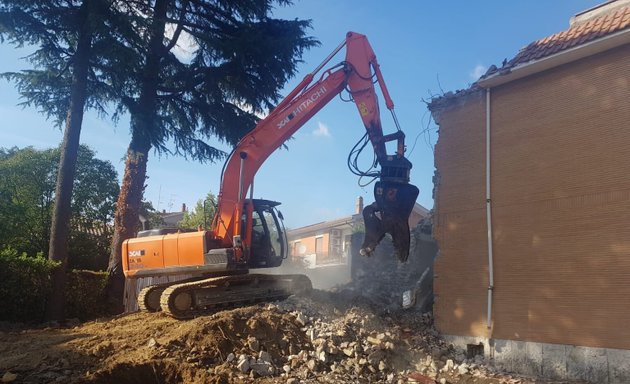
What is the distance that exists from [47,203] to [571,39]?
55.2 ft

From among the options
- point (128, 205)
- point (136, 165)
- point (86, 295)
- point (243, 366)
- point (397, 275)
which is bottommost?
point (243, 366)

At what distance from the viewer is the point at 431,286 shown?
412 inches

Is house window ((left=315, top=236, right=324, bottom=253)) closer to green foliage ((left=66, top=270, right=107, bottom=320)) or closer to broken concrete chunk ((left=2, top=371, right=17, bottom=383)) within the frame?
green foliage ((left=66, top=270, right=107, bottom=320))

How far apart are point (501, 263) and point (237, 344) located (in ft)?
14.8

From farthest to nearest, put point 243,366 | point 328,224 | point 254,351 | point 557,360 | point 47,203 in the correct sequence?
1. point 328,224
2. point 47,203
3. point 254,351
4. point 557,360
5. point 243,366

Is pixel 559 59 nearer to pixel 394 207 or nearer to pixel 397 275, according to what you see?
pixel 394 207

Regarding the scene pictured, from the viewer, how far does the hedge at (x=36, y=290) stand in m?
11.8

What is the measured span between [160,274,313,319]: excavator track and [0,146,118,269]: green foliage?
8.24 meters

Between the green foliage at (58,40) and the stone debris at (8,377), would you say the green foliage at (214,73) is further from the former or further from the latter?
the stone debris at (8,377)

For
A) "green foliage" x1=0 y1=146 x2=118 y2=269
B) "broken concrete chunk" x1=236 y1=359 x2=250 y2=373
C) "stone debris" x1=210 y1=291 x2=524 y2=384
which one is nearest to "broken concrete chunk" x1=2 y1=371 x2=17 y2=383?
"stone debris" x1=210 y1=291 x2=524 y2=384

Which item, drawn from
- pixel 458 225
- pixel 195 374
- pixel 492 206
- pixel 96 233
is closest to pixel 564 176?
pixel 492 206

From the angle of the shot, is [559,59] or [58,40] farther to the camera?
[58,40]

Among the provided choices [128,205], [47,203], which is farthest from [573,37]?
[47,203]

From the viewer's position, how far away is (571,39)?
7.93 m
